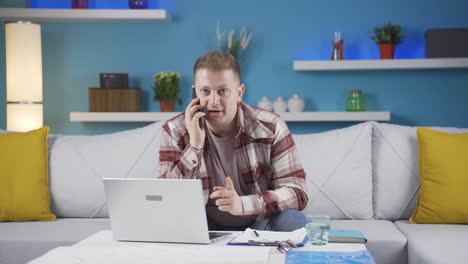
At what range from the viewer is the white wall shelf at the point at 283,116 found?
15.6ft

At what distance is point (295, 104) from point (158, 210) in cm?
307

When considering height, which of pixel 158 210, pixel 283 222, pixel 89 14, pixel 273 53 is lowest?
pixel 283 222

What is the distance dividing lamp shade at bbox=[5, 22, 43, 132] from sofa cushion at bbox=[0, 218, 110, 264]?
5.26 feet

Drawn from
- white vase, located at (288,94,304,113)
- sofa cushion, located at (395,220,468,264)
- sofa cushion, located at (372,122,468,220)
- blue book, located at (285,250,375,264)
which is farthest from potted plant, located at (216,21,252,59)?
blue book, located at (285,250,375,264)

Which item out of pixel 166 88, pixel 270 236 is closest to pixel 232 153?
pixel 270 236

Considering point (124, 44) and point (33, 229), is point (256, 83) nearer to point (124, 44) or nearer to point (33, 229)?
point (124, 44)

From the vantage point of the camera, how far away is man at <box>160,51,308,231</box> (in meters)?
2.34

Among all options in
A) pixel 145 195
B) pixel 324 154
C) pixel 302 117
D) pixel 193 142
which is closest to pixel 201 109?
pixel 193 142

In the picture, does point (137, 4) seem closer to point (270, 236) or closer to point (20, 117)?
point (20, 117)

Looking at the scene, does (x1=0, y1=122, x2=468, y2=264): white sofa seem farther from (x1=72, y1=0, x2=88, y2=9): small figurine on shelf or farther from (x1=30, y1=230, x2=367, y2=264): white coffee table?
(x1=72, y1=0, x2=88, y2=9): small figurine on shelf

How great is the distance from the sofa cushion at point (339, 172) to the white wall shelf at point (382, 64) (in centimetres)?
161

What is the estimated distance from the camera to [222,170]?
8.09 feet

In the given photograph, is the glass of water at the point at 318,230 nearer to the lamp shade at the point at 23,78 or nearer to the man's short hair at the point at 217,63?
the man's short hair at the point at 217,63

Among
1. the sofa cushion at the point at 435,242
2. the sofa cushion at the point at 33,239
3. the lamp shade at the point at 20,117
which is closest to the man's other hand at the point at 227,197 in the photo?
the sofa cushion at the point at 435,242
